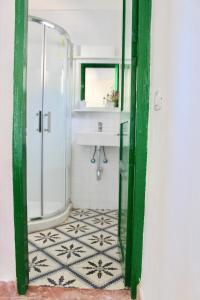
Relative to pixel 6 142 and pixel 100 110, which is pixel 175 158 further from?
pixel 100 110

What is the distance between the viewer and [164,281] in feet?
3.48

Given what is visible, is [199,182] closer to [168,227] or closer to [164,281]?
[168,227]

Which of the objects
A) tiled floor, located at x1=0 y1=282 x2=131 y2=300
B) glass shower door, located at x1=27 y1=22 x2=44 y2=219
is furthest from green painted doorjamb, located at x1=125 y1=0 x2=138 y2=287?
glass shower door, located at x1=27 y1=22 x2=44 y2=219

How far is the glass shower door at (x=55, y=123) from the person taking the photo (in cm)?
294

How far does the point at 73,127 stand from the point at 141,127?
1.99 metres

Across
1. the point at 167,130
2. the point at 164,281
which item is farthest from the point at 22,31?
the point at 164,281

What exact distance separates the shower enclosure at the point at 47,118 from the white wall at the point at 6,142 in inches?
51.0

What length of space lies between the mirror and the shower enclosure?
30 centimetres

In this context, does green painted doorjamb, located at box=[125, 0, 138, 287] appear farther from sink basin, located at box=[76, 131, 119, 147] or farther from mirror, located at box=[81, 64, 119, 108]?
mirror, located at box=[81, 64, 119, 108]

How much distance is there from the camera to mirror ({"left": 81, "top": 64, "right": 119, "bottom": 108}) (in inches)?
129

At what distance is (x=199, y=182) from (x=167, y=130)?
1.10 ft

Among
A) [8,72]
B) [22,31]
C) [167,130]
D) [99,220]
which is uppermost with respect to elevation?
[22,31]

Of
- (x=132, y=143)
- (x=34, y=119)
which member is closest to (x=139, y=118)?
(x=132, y=143)

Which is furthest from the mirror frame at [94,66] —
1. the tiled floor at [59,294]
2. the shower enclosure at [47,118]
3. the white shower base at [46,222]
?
the tiled floor at [59,294]
